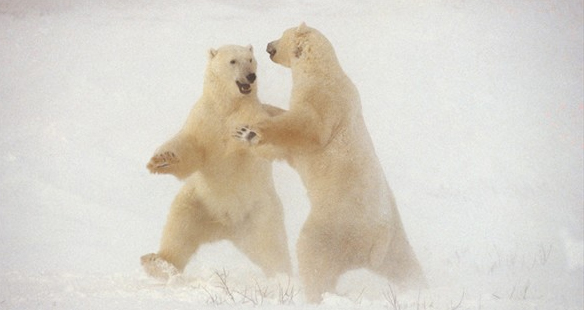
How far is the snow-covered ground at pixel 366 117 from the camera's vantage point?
2.48m

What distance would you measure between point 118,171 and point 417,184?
97cm

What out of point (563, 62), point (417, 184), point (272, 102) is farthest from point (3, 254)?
point (563, 62)

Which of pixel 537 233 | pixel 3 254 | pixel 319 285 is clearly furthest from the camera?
pixel 537 233

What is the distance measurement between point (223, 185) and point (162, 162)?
11.2 inches

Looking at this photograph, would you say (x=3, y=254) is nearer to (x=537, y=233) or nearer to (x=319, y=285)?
(x=319, y=285)

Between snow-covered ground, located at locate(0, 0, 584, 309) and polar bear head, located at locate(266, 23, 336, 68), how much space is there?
15cm

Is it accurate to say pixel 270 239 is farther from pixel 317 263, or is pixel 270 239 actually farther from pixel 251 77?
pixel 251 77

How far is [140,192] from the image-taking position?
102 inches

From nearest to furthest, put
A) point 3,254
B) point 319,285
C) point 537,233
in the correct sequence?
point 319,285
point 3,254
point 537,233

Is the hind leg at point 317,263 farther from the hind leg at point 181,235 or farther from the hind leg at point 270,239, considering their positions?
Result: the hind leg at point 181,235

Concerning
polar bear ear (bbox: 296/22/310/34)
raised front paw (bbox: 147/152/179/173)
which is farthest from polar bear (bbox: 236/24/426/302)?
raised front paw (bbox: 147/152/179/173)

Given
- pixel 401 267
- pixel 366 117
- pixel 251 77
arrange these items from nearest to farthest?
pixel 251 77 → pixel 401 267 → pixel 366 117

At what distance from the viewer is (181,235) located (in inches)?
92.0

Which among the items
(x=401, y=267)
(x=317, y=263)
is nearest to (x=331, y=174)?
(x=317, y=263)
